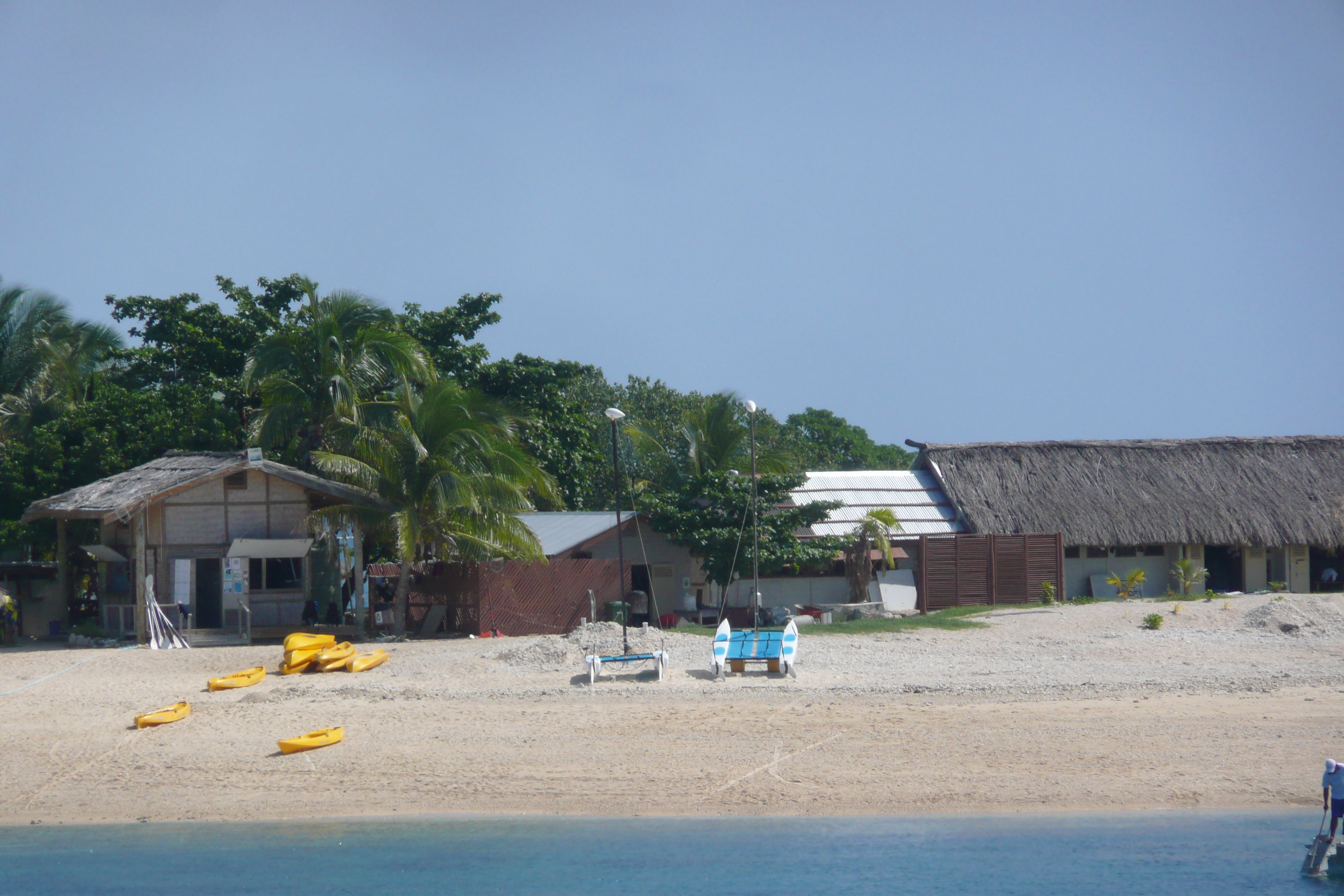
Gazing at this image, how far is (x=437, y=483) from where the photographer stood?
20344 millimetres

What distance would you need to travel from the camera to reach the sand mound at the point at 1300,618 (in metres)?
19.8

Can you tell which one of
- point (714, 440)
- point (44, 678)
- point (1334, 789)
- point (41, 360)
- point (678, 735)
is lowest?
point (678, 735)

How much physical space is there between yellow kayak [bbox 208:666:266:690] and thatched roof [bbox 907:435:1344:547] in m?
18.1

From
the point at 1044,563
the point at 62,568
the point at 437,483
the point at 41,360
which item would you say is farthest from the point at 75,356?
the point at 1044,563

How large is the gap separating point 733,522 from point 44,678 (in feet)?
42.5

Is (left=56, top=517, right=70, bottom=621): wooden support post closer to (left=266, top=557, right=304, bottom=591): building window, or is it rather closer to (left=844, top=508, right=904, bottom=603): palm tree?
(left=266, top=557, right=304, bottom=591): building window

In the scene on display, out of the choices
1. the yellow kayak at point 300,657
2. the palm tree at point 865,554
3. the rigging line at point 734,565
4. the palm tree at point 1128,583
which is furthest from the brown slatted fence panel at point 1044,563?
the yellow kayak at point 300,657

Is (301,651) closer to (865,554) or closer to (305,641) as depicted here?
(305,641)

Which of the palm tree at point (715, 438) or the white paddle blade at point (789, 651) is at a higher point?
the palm tree at point (715, 438)

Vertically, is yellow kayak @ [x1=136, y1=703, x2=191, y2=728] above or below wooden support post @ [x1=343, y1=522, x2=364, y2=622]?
below

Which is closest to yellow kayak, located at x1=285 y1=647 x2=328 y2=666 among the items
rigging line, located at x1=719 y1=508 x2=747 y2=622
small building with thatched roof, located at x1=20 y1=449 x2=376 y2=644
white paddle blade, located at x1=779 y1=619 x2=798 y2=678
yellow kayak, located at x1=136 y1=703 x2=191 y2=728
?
yellow kayak, located at x1=136 y1=703 x2=191 y2=728

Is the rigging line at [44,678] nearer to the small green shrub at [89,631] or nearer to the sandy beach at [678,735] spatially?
the sandy beach at [678,735]

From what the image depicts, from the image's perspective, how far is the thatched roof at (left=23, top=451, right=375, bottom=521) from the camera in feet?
65.2

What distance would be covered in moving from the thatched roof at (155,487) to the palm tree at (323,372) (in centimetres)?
210
